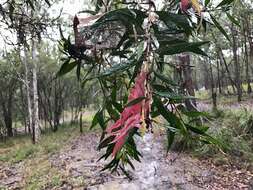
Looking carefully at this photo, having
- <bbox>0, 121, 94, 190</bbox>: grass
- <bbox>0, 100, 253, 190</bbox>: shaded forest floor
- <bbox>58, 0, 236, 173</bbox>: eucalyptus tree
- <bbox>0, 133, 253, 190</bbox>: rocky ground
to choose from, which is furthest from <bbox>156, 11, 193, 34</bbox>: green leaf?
<bbox>0, 121, 94, 190</bbox>: grass

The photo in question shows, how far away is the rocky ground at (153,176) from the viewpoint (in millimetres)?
6090

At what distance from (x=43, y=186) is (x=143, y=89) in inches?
260

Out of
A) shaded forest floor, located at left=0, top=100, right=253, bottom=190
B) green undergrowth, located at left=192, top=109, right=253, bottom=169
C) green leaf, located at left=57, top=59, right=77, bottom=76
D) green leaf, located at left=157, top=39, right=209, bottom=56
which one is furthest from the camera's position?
green undergrowth, located at left=192, top=109, right=253, bottom=169

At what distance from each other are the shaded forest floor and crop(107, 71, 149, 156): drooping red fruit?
5081mm

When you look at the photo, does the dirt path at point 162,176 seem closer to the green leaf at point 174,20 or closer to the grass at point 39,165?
the grass at point 39,165

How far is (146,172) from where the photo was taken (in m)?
6.82

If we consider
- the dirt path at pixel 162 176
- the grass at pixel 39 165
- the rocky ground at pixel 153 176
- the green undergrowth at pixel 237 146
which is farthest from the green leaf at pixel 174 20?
the grass at pixel 39 165

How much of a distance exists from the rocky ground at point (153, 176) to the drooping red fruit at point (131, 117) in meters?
5.19

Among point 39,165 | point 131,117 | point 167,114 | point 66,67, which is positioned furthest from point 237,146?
point 131,117

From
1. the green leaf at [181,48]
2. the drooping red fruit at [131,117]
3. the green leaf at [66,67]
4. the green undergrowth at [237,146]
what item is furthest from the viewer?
the green undergrowth at [237,146]

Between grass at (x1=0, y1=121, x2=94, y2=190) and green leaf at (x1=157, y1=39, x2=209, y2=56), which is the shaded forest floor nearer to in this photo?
grass at (x1=0, y1=121, x2=94, y2=190)

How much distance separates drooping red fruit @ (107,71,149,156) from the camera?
38 cm

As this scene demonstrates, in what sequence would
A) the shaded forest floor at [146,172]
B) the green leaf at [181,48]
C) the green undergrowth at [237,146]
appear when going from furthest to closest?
the green undergrowth at [237,146], the shaded forest floor at [146,172], the green leaf at [181,48]

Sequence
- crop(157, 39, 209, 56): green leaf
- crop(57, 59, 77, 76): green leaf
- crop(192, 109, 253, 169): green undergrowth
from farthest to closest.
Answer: crop(192, 109, 253, 169): green undergrowth, crop(57, 59, 77, 76): green leaf, crop(157, 39, 209, 56): green leaf
